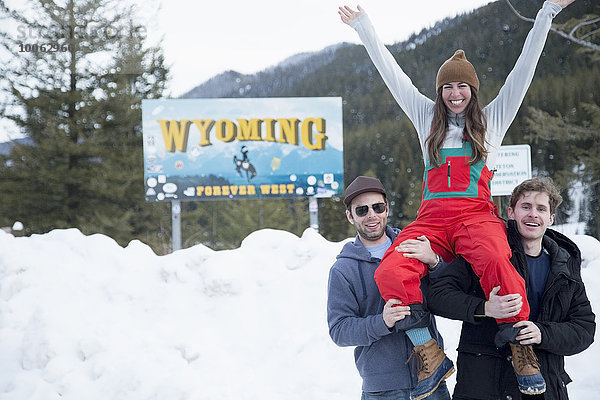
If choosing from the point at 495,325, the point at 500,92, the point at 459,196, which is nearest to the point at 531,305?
the point at 495,325

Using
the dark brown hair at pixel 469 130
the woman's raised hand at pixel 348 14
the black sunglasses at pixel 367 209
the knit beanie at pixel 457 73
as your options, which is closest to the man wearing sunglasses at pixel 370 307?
the black sunglasses at pixel 367 209

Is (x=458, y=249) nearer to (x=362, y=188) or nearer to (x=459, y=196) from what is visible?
(x=459, y=196)

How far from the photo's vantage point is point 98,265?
720 cm

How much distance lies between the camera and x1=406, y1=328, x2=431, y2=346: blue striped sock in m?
2.24

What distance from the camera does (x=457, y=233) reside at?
2.33 meters

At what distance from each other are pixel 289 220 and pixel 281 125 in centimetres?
2368

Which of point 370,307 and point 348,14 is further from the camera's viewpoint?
point 348,14

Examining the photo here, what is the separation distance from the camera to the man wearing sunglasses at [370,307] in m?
2.29

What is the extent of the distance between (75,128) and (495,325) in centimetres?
2284

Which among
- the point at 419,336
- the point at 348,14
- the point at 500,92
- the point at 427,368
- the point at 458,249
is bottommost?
the point at 427,368

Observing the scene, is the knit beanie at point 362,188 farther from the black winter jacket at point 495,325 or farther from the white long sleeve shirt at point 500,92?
the black winter jacket at point 495,325

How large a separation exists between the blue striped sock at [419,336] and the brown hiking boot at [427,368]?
0.01 m

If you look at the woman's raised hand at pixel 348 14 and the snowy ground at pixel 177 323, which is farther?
the snowy ground at pixel 177 323

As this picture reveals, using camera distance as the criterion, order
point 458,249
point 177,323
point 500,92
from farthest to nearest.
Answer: point 177,323, point 500,92, point 458,249
